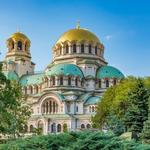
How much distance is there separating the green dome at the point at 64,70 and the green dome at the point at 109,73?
302 centimetres

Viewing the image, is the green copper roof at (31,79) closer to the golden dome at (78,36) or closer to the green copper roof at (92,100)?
the golden dome at (78,36)

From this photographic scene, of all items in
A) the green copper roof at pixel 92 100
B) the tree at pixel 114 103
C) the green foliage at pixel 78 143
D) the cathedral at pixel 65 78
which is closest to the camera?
the green foliage at pixel 78 143

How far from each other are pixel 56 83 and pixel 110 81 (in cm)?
797

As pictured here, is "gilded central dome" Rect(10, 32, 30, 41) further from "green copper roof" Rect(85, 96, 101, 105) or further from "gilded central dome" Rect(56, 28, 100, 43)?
"green copper roof" Rect(85, 96, 101, 105)

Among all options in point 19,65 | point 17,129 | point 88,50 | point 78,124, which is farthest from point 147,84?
point 19,65

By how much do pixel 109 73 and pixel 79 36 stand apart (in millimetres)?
7865

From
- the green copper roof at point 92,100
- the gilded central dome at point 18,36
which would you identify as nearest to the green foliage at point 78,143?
the green copper roof at point 92,100

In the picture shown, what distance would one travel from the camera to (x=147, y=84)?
42781 mm

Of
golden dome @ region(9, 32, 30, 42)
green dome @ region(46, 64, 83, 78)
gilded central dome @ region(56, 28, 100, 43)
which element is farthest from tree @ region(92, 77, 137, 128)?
golden dome @ region(9, 32, 30, 42)

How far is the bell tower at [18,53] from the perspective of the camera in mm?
79688

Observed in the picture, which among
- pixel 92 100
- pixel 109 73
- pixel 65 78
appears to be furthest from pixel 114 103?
pixel 109 73

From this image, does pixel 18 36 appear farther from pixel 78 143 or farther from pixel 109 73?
pixel 78 143

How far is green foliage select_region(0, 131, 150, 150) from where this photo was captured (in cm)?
1562

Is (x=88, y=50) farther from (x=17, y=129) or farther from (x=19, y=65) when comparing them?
(x=17, y=129)
